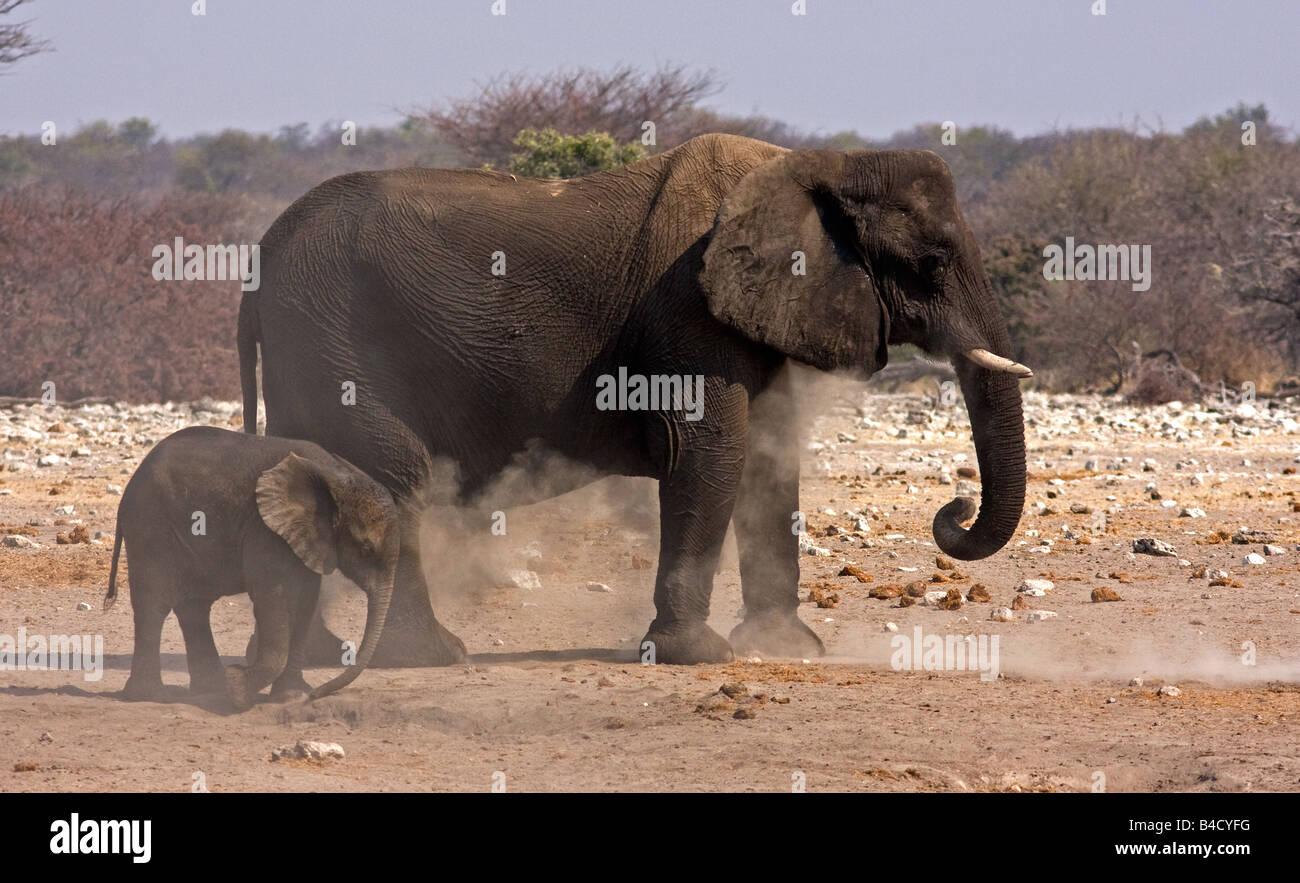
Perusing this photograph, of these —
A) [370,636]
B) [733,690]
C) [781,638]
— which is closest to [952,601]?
[781,638]

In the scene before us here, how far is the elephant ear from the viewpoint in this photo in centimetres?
797

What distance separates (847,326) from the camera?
8.11 m

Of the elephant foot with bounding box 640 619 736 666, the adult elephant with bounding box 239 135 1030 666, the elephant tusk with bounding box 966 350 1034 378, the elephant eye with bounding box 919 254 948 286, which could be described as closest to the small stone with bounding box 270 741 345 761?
the adult elephant with bounding box 239 135 1030 666

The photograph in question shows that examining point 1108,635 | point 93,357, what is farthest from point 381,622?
point 93,357

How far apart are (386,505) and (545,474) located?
1103 mm

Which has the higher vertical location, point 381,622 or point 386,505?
point 386,505

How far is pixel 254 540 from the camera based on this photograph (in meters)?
7.32

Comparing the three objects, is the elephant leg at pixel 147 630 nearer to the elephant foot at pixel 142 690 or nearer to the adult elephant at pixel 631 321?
the elephant foot at pixel 142 690

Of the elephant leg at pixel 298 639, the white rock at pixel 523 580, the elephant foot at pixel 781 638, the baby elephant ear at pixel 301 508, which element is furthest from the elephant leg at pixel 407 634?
the white rock at pixel 523 580

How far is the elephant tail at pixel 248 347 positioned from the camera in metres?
8.48

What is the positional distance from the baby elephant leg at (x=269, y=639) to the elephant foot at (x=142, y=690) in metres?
0.39

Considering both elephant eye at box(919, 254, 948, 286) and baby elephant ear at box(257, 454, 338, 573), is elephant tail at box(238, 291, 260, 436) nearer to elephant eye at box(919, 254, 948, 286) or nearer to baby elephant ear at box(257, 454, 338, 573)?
baby elephant ear at box(257, 454, 338, 573)
